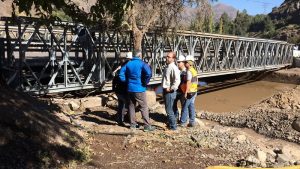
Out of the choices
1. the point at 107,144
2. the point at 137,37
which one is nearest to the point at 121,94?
the point at 107,144

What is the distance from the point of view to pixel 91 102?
1185cm

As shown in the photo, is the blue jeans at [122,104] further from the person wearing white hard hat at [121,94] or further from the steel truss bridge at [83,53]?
the steel truss bridge at [83,53]

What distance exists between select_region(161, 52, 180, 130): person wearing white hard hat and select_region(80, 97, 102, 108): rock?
332 cm

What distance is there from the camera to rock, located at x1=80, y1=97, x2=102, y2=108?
1166cm

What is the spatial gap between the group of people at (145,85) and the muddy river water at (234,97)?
8019 millimetres

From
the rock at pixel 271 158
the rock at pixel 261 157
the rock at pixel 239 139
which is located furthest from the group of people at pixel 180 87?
the rock at pixel 261 157

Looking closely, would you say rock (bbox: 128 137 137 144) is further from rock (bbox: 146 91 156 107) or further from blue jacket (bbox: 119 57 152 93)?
rock (bbox: 146 91 156 107)

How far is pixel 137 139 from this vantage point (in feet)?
25.1

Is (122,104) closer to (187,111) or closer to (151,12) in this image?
(187,111)

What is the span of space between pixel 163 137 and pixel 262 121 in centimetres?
498

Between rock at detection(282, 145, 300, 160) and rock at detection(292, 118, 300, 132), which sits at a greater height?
rock at detection(282, 145, 300, 160)

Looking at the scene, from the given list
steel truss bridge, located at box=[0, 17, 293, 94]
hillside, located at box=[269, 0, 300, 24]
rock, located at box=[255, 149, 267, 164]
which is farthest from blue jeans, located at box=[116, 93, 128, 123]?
hillside, located at box=[269, 0, 300, 24]

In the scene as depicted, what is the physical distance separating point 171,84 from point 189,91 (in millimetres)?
683

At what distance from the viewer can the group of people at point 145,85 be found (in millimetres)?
8438
